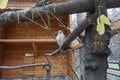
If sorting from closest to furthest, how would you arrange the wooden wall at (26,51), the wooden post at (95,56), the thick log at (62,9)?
the thick log at (62,9) → the wooden post at (95,56) → the wooden wall at (26,51)

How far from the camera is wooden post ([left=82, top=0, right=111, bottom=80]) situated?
1.69 m

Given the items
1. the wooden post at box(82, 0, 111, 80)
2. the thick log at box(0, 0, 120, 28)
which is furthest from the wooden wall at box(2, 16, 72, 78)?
the thick log at box(0, 0, 120, 28)

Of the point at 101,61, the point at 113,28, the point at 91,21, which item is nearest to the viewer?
the point at 91,21

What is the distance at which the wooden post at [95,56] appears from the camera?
1.69 meters

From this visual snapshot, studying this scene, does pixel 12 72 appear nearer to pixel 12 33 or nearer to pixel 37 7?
pixel 12 33

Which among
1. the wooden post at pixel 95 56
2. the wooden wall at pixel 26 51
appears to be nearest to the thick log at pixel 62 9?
the wooden post at pixel 95 56

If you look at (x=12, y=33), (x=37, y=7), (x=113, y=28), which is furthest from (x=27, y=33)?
(x=37, y=7)

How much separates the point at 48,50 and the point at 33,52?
558 millimetres

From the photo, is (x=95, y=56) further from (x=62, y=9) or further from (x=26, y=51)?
(x=26, y=51)

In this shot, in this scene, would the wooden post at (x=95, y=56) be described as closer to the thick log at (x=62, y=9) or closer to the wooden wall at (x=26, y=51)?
the thick log at (x=62, y=9)

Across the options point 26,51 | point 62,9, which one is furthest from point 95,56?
point 26,51

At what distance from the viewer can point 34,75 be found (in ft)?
27.8

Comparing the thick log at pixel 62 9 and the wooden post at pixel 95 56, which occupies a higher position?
the thick log at pixel 62 9

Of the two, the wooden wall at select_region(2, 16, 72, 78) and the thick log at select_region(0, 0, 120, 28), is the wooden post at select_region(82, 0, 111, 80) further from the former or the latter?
the wooden wall at select_region(2, 16, 72, 78)
